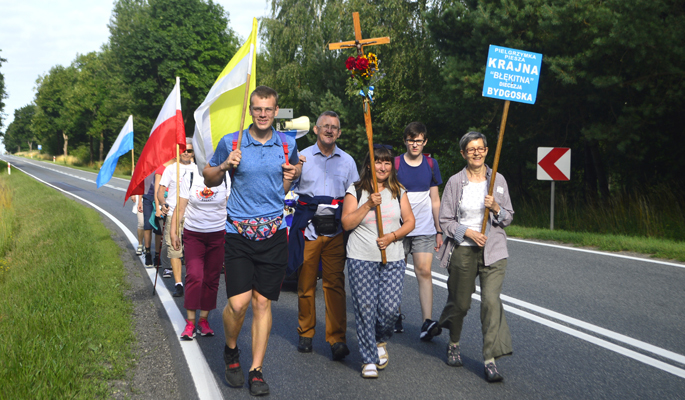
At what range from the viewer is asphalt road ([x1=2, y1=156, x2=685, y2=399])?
4.15 m

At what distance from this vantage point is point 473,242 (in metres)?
4.61

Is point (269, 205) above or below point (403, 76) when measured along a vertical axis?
below

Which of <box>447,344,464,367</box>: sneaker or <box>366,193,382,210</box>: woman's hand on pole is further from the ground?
<box>366,193,382,210</box>: woman's hand on pole

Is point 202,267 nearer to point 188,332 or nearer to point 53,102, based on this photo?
point 188,332

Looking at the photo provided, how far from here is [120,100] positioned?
176 ft

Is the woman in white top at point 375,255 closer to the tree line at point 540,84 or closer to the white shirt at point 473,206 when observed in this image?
the white shirt at point 473,206

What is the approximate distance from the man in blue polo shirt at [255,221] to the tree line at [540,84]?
10264 millimetres

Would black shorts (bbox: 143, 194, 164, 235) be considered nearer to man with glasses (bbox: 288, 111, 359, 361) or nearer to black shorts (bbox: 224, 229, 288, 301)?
man with glasses (bbox: 288, 111, 359, 361)

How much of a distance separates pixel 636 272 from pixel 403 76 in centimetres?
1567

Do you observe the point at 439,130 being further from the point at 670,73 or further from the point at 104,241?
the point at 104,241

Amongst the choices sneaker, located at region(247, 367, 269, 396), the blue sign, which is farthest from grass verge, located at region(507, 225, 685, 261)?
sneaker, located at region(247, 367, 269, 396)

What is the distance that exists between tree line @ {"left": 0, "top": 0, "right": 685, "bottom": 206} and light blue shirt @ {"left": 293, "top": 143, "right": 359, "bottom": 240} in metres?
9.35

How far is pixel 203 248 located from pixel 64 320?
1.41m

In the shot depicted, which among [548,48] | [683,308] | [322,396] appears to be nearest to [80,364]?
[322,396]
